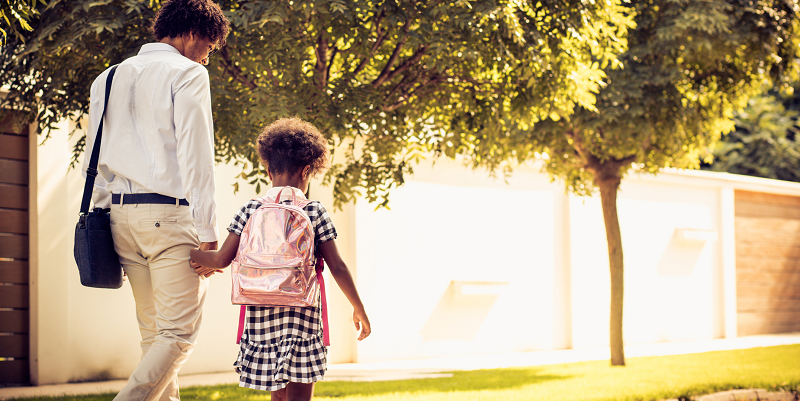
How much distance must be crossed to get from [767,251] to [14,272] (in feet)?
48.0

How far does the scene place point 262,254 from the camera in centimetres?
296

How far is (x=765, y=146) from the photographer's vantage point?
2344 centimetres

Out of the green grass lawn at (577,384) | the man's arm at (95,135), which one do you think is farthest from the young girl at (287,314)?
the green grass lawn at (577,384)

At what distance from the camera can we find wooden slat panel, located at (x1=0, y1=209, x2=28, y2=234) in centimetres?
708

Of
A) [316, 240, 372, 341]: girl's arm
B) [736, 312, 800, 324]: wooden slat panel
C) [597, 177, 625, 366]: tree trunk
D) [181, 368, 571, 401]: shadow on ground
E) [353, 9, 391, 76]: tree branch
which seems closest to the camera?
[316, 240, 372, 341]: girl's arm

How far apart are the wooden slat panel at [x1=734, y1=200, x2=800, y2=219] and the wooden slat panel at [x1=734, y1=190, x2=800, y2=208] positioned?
3.4 inches

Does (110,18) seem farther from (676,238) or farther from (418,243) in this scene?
(676,238)

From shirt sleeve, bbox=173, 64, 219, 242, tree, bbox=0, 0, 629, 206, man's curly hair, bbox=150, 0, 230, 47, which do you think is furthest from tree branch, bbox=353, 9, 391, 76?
shirt sleeve, bbox=173, 64, 219, 242

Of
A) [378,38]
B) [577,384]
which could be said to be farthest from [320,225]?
[577,384]

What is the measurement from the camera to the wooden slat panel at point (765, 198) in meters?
15.3

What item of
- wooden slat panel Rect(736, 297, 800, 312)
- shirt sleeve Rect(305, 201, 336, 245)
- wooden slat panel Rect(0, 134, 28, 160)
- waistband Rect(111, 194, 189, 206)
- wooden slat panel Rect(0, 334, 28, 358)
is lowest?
wooden slat panel Rect(736, 297, 800, 312)

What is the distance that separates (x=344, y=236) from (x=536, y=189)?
398 cm

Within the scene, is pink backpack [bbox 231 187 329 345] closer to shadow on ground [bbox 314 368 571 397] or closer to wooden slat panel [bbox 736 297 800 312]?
shadow on ground [bbox 314 368 571 397]

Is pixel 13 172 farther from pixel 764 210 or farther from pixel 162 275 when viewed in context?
pixel 764 210
